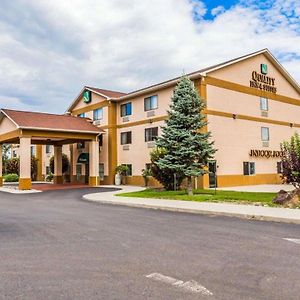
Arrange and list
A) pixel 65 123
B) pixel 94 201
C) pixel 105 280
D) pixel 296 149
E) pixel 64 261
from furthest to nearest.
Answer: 1. pixel 65 123
2. pixel 94 201
3. pixel 296 149
4. pixel 64 261
5. pixel 105 280

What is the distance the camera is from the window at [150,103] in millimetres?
30344

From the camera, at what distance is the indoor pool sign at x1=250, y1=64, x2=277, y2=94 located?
102ft

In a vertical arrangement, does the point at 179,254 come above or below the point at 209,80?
below

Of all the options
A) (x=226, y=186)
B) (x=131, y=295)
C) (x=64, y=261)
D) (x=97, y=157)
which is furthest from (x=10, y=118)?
(x=131, y=295)

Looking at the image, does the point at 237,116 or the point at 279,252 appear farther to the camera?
the point at 237,116

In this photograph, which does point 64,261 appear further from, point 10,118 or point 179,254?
point 10,118

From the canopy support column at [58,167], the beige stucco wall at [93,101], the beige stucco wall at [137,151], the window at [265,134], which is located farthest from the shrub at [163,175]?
the canopy support column at [58,167]

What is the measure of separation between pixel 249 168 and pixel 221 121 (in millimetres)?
5110

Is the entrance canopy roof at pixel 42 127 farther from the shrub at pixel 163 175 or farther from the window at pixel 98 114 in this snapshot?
the shrub at pixel 163 175

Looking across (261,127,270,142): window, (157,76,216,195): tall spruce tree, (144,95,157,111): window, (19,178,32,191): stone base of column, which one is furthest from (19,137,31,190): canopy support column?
(261,127,270,142): window

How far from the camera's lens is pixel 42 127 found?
28797 millimetres

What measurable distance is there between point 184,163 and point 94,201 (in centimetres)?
545

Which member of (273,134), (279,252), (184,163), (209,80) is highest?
(209,80)

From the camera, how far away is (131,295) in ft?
15.5
